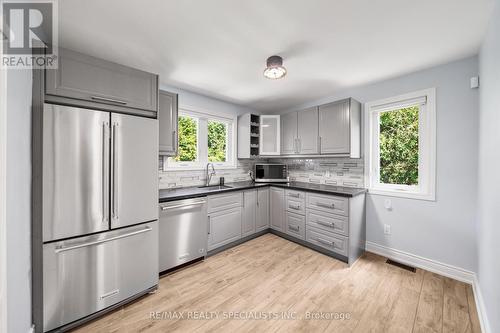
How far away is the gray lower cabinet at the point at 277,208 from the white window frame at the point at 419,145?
132 cm

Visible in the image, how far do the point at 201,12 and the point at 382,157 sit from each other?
113 inches

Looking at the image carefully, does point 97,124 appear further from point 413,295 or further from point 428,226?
point 428,226

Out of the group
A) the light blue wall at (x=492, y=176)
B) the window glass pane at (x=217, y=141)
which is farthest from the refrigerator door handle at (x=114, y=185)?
the light blue wall at (x=492, y=176)

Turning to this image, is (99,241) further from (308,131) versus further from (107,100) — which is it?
(308,131)

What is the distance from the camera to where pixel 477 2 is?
134 cm

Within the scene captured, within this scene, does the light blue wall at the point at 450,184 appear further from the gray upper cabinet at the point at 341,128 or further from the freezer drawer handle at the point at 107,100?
the freezer drawer handle at the point at 107,100

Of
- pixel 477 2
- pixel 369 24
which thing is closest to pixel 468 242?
pixel 477 2

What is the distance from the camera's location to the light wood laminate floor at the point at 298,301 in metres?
1.53

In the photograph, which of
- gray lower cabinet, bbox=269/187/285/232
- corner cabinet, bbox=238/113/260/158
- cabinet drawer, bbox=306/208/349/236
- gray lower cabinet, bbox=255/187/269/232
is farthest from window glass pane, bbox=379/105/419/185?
corner cabinet, bbox=238/113/260/158

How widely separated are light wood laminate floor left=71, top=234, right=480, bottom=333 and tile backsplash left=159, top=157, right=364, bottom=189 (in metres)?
1.21

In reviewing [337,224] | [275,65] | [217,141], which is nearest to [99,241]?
[275,65]

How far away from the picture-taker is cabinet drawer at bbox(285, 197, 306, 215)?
9.72 feet

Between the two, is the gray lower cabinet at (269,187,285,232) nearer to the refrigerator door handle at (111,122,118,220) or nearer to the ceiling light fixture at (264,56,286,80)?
the ceiling light fixture at (264,56,286,80)

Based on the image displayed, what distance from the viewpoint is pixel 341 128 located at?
110 inches
